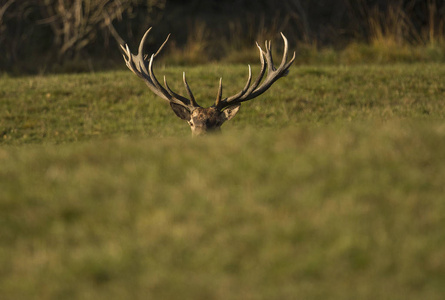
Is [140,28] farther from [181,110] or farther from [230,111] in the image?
[230,111]

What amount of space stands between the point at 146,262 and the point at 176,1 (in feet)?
99.0

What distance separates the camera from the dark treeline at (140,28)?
20.1 m

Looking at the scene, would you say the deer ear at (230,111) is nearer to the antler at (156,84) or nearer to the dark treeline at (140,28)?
the antler at (156,84)

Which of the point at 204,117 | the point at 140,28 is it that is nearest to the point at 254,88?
the point at 204,117

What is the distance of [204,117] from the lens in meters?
8.89

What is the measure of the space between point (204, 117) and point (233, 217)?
3.67 m

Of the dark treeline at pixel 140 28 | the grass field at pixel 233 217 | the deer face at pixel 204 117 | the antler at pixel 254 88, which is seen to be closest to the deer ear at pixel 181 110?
the deer face at pixel 204 117

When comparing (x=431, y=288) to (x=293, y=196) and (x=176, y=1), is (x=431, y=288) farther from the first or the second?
(x=176, y=1)

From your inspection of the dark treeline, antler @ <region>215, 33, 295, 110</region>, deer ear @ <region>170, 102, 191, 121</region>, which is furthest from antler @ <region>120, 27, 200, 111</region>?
the dark treeline

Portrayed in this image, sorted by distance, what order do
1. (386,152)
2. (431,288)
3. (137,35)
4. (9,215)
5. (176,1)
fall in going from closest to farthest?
(431,288)
(9,215)
(386,152)
(137,35)
(176,1)

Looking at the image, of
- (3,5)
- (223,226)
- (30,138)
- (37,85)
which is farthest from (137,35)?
(223,226)

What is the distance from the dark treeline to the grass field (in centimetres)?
1338

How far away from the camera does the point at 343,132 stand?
6941 mm

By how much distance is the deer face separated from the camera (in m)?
8.86
